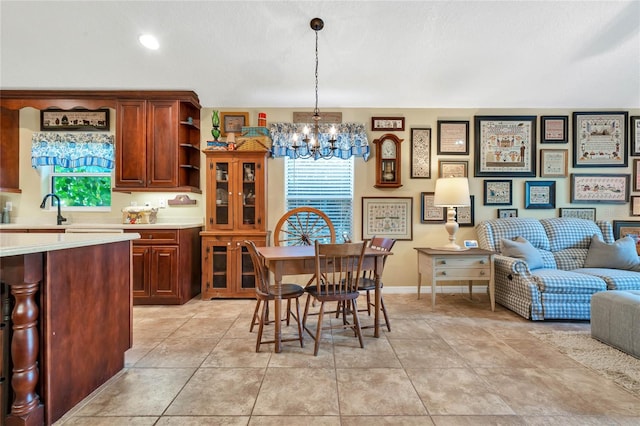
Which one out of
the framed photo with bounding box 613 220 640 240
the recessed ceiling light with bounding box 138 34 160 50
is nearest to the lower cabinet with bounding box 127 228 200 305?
the recessed ceiling light with bounding box 138 34 160 50

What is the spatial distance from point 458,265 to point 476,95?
2.21 meters

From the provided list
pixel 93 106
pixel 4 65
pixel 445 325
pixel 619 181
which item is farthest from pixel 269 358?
Answer: pixel 619 181

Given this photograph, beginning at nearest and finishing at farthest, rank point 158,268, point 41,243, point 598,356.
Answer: point 41,243 < point 598,356 < point 158,268

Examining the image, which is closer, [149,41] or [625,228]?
[149,41]

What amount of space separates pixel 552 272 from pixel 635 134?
2594mm

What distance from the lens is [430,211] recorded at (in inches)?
164

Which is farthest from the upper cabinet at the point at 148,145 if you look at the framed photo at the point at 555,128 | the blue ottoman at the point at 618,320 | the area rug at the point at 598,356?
the framed photo at the point at 555,128

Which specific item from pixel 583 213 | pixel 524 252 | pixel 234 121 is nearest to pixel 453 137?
pixel 524 252

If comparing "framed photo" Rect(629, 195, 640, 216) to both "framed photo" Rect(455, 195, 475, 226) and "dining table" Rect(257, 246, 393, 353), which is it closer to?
"framed photo" Rect(455, 195, 475, 226)

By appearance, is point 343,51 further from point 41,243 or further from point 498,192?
point 41,243

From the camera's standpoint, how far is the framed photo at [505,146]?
4.12 meters

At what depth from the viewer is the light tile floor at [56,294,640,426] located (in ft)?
5.27

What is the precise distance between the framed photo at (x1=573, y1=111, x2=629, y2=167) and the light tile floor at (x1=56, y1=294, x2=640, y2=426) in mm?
2480

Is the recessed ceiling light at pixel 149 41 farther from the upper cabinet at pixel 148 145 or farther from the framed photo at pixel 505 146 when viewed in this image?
the framed photo at pixel 505 146
